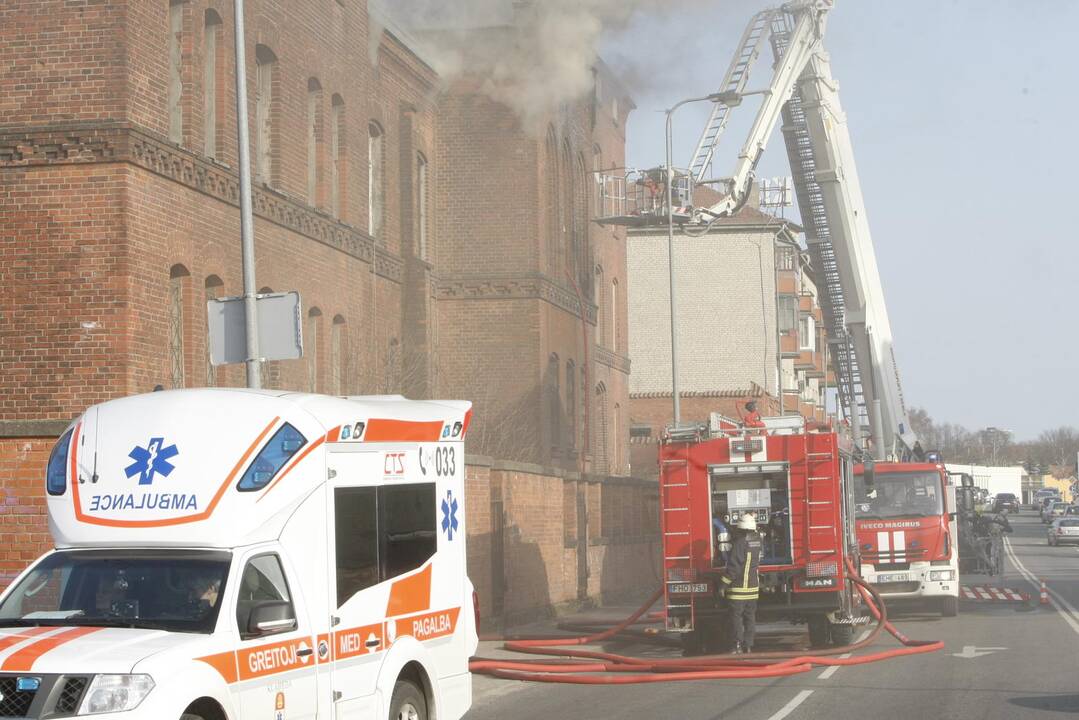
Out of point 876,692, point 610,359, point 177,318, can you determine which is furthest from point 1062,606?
point 610,359

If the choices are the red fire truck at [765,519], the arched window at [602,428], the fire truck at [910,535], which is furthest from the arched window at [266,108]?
the arched window at [602,428]

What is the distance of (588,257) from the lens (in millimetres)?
43312

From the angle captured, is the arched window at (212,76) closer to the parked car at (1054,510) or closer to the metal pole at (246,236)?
the metal pole at (246,236)

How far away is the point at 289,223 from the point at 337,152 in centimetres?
378

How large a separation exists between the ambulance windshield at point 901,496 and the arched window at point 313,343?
9688mm

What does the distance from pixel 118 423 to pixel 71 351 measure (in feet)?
33.5

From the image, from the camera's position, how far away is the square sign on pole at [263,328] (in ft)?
50.7

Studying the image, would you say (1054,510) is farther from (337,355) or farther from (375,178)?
(337,355)

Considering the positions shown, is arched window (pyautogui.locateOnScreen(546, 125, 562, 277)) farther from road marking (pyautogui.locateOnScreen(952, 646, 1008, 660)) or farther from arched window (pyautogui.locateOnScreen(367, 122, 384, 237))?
road marking (pyautogui.locateOnScreen(952, 646, 1008, 660))

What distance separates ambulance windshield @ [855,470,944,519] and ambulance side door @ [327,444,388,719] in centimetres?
1597

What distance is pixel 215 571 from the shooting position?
Result: 9.08 m

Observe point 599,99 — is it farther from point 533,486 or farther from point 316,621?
point 316,621

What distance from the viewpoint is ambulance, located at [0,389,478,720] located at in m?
8.17

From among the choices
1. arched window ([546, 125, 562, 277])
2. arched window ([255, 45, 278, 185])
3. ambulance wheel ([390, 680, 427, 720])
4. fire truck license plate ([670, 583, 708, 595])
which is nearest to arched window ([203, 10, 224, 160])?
arched window ([255, 45, 278, 185])
